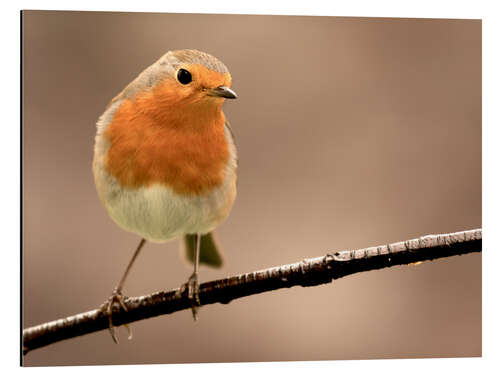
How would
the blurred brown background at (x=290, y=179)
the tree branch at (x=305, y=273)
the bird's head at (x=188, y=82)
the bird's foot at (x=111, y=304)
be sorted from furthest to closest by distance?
the blurred brown background at (x=290, y=179)
the bird's foot at (x=111, y=304)
the bird's head at (x=188, y=82)
the tree branch at (x=305, y=273)

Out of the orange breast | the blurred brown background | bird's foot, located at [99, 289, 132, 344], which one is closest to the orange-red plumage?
the orange breast

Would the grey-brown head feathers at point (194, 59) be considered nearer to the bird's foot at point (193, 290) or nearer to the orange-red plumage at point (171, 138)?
the orange-red plumage at point (171, 138)

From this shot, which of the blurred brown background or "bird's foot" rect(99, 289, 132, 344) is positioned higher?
the blurred brown background

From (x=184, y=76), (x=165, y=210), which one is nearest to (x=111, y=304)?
(x=165, y=210)

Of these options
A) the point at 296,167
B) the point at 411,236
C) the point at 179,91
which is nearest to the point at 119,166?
the point at 179,91

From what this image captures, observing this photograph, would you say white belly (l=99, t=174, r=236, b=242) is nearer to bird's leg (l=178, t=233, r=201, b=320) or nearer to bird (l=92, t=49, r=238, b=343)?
bird (l=92, t=49, r=238, b=343)

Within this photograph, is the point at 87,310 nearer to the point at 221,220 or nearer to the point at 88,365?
the point at 88,365

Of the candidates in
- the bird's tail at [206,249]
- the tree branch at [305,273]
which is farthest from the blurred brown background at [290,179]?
the tree branch at [305,273]
